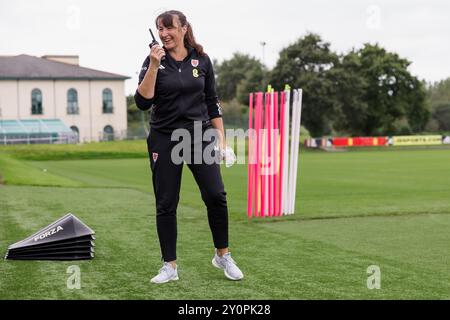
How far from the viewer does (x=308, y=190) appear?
18.1 meters

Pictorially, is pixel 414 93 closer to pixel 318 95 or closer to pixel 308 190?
pixel 318 95

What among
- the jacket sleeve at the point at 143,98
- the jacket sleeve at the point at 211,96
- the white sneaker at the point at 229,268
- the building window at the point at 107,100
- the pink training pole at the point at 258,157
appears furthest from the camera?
the building window at the point at 107,100

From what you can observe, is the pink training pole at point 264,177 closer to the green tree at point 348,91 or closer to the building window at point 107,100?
the green tree at point 348,91

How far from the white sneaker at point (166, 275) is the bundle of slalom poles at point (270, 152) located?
5.33 metres

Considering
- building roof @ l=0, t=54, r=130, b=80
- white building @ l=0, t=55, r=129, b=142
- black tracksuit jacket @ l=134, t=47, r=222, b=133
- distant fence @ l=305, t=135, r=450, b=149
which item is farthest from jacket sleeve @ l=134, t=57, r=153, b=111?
building roof @ l=0, t=54, r=130, b=80

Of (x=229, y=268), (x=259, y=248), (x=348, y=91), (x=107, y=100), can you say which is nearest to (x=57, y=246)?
(x=229, y=268)

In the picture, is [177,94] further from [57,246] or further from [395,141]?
[395,141]

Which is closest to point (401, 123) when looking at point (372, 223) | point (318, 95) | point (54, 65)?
point (318, 95)

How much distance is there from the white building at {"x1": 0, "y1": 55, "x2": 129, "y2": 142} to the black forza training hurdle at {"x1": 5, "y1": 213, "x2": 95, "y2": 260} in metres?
73.1

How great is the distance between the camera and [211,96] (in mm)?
6312

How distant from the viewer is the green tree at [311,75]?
2960 inches

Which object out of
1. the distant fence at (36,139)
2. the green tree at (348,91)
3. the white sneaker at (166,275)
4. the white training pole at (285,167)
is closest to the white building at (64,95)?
the distant fence at (36,139)

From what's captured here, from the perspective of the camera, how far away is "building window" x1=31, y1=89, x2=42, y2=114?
7950 cm
